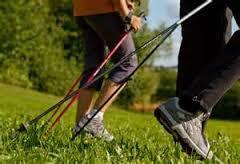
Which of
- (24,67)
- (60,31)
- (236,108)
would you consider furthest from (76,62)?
(236,108)

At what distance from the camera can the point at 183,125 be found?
3582 millimetres

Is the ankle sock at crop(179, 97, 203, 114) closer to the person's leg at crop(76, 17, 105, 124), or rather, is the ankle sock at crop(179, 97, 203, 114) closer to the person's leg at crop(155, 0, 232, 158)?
the person's leg at crop(155, 0, 232, 158)

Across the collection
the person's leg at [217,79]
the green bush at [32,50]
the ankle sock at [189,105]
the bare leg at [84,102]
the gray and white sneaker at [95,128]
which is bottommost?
the green bush at [32,50]

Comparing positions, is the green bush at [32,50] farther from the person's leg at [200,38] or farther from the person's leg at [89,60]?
the person's leg at [200,38]

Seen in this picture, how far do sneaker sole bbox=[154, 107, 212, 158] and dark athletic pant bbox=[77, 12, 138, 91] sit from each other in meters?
1.39

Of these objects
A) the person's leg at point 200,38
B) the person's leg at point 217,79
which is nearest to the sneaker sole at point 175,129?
the person's leg at point 217,79

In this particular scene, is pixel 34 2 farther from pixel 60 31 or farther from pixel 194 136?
pixel 194 136

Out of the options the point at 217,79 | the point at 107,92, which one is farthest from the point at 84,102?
the point at 217,79

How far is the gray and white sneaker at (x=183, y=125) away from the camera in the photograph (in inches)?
141

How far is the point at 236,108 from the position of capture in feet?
164

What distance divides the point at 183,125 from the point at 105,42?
163 centimetres

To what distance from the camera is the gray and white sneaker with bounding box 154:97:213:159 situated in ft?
11.7

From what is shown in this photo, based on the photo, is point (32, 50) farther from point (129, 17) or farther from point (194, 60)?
point (194, 60)

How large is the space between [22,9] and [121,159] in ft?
122
